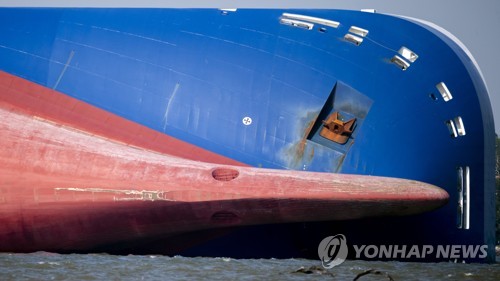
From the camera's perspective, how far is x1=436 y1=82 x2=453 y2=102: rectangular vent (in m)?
25.2

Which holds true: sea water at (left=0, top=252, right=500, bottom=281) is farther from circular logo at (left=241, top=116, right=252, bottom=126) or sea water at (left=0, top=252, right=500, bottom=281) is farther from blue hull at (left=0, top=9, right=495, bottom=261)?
circular logo at (left=241, top=116, right=252, bottom=126)

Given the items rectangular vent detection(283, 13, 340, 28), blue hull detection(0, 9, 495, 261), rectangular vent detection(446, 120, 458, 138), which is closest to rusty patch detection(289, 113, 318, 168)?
blue hull detection(0, 9, 495, 261)

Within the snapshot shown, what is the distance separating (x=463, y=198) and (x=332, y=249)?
3.42 meters

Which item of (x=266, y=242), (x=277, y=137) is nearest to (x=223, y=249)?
(x=266, y=242)

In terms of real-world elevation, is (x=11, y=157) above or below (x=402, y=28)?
below

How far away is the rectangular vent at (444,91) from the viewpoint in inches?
992

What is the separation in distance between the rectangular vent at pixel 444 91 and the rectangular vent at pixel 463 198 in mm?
1661

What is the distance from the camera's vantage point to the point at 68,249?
24.9 m

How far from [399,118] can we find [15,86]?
9.07 m

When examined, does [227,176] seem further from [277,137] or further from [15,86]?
[15,86]

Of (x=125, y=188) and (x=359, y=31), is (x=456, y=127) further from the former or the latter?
(x=125, y=188)

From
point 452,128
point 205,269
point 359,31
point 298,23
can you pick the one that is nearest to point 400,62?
point 359,31

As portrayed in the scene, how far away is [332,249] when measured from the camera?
24500mm

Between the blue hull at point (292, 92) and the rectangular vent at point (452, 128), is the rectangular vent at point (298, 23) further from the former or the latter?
the rectangular vent at point (452, 128)
